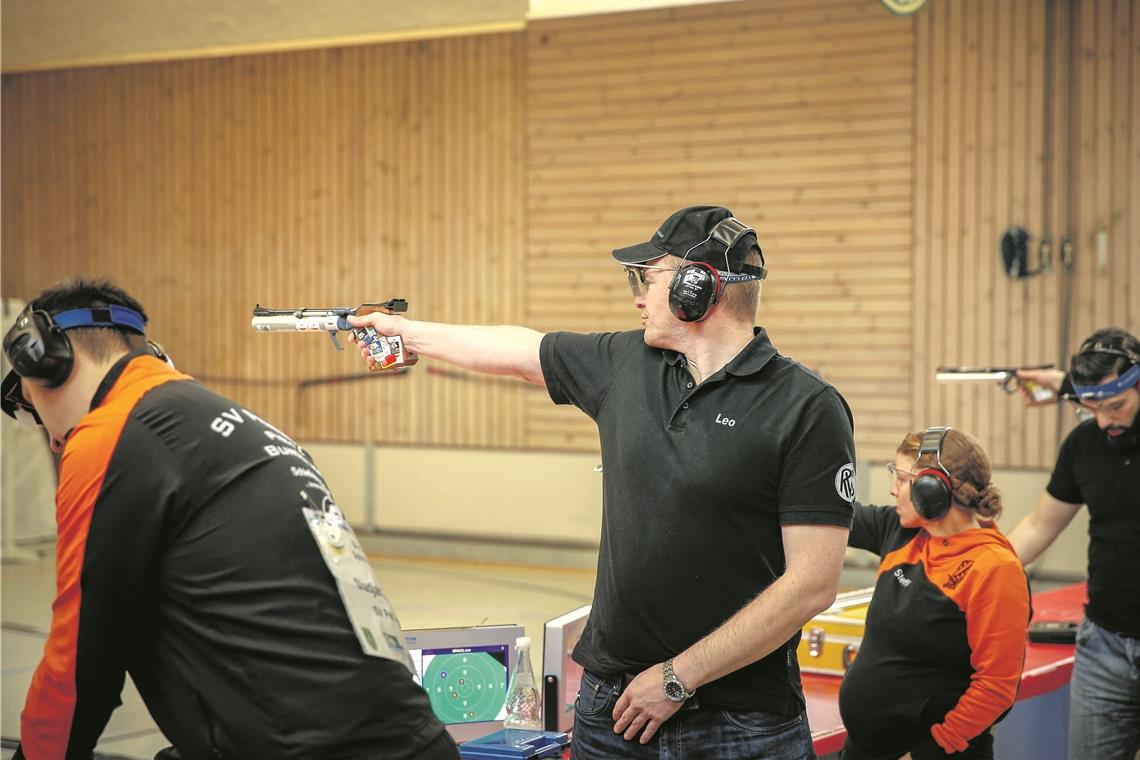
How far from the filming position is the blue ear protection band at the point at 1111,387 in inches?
143

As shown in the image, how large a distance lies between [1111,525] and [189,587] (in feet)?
9.98

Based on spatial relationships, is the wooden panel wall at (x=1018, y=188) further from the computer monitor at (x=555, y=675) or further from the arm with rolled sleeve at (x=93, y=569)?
the arm with rolled sleeve at (x=93, y=569)

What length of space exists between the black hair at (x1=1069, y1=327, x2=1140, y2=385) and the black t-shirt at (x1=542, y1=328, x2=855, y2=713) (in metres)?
1.78

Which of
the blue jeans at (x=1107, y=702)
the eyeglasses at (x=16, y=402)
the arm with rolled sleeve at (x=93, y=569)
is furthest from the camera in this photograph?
the blue jeans at (x=1107, y=702)

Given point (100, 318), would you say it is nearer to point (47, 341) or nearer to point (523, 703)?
point (47, 341)

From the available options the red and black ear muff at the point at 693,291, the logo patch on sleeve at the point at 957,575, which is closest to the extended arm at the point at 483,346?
the red and black ear muff at the point at 693,291

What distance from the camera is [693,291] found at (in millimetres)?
2254

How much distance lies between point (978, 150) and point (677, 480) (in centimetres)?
722

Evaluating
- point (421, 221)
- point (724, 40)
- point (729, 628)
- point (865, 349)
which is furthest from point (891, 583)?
point (421, 221)

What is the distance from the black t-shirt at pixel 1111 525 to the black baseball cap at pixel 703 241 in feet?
6.44

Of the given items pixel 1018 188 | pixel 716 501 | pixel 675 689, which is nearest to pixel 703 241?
pixel 716 501

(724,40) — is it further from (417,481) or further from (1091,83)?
(417,481)

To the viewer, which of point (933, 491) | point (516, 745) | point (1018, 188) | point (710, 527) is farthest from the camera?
point (1018, 188)

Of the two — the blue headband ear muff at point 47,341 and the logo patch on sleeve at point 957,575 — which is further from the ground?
the blue headband ear muff at point 47,341
